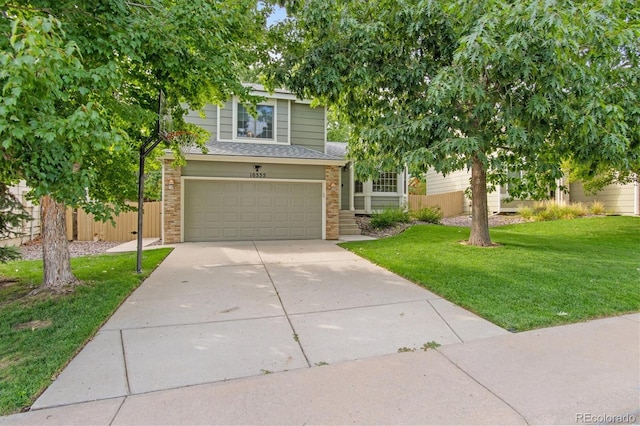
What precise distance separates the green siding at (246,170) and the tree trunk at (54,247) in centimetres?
496

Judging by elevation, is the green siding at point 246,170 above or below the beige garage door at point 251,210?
above

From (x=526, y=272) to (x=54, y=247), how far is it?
782 centimetres

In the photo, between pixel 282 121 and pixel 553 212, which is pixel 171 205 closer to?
pixel 282 121

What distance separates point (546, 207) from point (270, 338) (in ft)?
52.5

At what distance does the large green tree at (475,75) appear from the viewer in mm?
4914

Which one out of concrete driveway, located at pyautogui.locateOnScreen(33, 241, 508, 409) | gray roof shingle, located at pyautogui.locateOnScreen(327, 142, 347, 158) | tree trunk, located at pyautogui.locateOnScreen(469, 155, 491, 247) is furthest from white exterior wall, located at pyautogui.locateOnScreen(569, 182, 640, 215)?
concrete driveway, located at pyautogui.locateOnScreen(33, 241, 508, 409)

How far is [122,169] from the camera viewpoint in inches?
234

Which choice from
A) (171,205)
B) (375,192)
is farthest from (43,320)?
(375,192)

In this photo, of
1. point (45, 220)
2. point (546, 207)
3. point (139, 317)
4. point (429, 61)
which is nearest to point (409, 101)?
point (429, 61)

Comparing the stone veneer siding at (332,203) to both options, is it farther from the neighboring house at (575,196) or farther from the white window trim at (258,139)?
the neighboring house at (575,196)

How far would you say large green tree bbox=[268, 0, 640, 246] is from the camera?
491 centimetres

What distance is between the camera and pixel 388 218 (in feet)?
41.8

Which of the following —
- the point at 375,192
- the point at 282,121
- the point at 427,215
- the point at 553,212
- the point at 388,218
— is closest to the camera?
the point at 282,121

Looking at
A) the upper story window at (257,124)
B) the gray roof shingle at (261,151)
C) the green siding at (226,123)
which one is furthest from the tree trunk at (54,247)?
the upper story window at (257,124)
